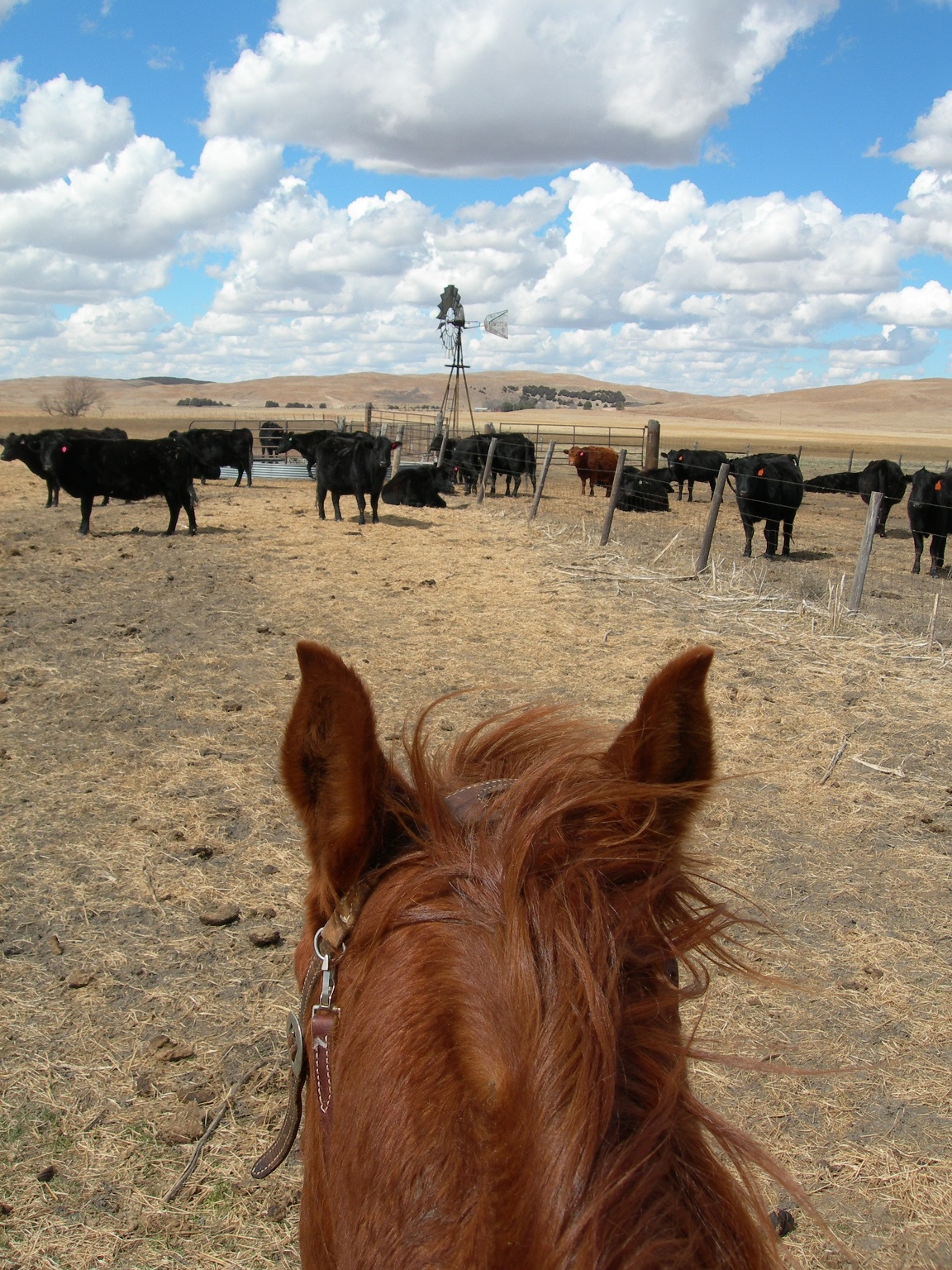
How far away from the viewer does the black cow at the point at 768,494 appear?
14.3m

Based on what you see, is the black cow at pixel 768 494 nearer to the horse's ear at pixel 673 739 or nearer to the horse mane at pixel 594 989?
the horse's ear at pixel 673 739

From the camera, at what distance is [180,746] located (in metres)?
5.54

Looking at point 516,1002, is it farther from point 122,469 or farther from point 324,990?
point 122,469

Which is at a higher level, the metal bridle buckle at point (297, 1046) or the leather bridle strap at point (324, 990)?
the leather bridle strap at point (324, 990)

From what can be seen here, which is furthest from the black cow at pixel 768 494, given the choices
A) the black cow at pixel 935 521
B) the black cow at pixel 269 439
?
the black cow at pixel 269 439

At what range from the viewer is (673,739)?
4.23ft

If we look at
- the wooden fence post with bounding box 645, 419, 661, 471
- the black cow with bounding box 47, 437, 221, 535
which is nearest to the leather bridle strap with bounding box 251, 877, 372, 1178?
the black cow with bounding box 47, 437, 221, 535

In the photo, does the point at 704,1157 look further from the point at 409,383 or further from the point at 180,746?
the point at 409,383

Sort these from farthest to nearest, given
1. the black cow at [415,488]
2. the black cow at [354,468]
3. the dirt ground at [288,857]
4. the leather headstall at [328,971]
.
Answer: the black cow at [415,488], the black cow at [354,468], the dirt ground at [288,857], the leather headstall at [328,971]

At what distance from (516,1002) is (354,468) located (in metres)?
15.2

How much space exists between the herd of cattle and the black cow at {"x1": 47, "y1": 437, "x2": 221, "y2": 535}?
0.01 metres

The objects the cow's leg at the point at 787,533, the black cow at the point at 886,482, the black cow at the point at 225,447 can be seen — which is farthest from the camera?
the black cow at the point at 225,447

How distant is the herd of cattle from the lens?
13266 millimetres

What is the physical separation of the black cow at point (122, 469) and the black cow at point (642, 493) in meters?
10.6
